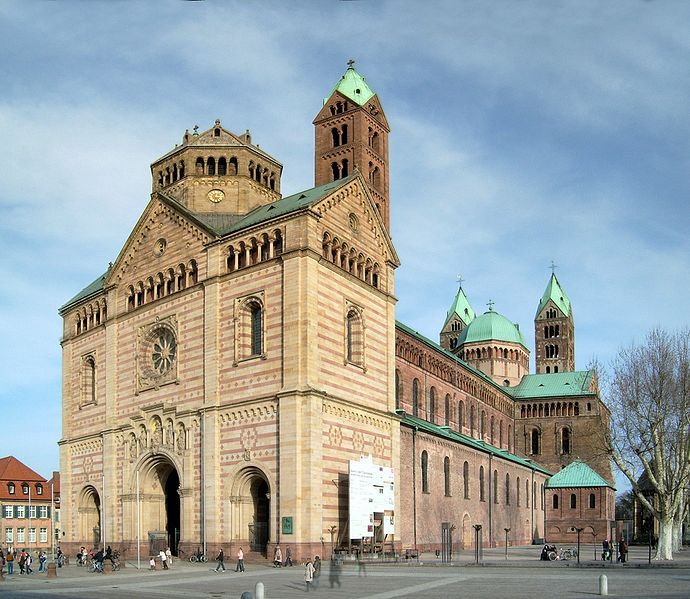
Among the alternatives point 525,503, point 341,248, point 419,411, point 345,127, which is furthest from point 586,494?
point 341,248

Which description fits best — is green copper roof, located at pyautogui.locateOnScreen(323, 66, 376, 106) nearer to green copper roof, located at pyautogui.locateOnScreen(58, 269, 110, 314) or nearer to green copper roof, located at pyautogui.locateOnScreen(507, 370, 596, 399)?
green copper roof, located at pyautogui.locateOnScreen(58, 269, 110, 314)

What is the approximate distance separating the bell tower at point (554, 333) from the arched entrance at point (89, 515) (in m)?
84.3

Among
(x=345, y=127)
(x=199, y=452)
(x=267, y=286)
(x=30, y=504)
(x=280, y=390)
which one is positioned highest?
(x=345, y=127)

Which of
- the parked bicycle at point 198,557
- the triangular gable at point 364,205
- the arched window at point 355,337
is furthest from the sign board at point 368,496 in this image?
the triangular gable at point 364,205

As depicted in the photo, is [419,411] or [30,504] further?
[30,504]

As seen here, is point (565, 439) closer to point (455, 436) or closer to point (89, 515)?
point (455, 436)

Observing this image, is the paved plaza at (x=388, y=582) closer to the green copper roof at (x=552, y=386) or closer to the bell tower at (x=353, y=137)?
the bell tower at (x=353, y=137)

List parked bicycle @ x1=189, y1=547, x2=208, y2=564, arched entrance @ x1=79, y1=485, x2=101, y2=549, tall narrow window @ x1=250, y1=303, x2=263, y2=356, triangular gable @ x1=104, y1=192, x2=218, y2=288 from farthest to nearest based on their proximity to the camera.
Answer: arched entrance @ x1=79, y1=485, x2=101, y2=549, triangular gable @ x1=104, y1=192, x2=218, y2=288, tall narrow window @ x1=250, y1=303, x2=263, y2=356, parked bicycle @ x1=189, y1=547, x2=208, y2=564

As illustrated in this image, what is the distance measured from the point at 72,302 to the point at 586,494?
6420 centimetres

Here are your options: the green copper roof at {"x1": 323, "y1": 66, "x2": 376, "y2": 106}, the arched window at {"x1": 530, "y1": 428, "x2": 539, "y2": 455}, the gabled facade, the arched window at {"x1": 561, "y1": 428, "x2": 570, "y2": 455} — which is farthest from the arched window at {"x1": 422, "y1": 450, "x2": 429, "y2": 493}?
the arched window at {"x1": 561, "y1": 428, "x2": 570, "y2": 455}

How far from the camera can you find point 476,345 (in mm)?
121500

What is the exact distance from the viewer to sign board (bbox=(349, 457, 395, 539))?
47469mm

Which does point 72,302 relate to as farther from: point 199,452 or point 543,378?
point 543,378

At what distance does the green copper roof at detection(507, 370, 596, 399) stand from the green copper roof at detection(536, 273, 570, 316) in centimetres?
1635
